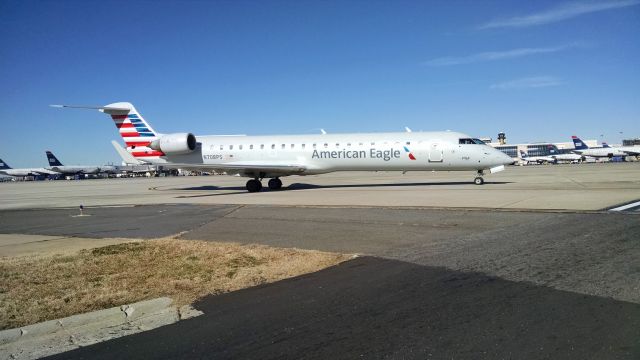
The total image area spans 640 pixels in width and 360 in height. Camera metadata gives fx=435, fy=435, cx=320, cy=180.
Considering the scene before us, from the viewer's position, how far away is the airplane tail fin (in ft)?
90.6

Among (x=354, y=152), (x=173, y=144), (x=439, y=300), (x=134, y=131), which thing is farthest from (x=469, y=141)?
(x=134, y=131)

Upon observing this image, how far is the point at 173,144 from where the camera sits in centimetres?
2667

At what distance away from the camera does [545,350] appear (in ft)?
11.9

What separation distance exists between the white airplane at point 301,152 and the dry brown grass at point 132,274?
16668mm

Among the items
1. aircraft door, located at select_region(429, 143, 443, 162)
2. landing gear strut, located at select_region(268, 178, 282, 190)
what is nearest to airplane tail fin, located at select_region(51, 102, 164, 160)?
landing gear strut, located at select_region(268, 178, 282, 190)

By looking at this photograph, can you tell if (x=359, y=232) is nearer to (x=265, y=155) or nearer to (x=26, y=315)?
(x=26, y=315)

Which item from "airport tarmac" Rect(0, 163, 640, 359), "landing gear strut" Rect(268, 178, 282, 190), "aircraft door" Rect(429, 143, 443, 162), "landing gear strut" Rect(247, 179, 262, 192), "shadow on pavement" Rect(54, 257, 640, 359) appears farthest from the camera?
"landing gear strut" Rect(268, 178, 282, 190)

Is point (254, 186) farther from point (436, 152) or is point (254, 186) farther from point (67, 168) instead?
point (67, 168)

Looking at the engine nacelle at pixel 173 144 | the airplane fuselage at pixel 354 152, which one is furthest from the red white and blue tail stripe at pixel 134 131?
the airplane fuselage at pixel 354 152

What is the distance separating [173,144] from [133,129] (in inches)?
136

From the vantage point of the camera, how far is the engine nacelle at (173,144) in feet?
87.5

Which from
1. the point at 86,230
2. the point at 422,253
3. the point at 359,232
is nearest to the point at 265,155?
the point at 86,230

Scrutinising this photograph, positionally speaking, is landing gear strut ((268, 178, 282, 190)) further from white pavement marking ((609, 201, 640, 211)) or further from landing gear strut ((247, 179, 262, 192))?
white pavement marking ((609, 201, 640, 211))

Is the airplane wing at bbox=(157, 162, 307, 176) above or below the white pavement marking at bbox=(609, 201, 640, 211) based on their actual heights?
above
